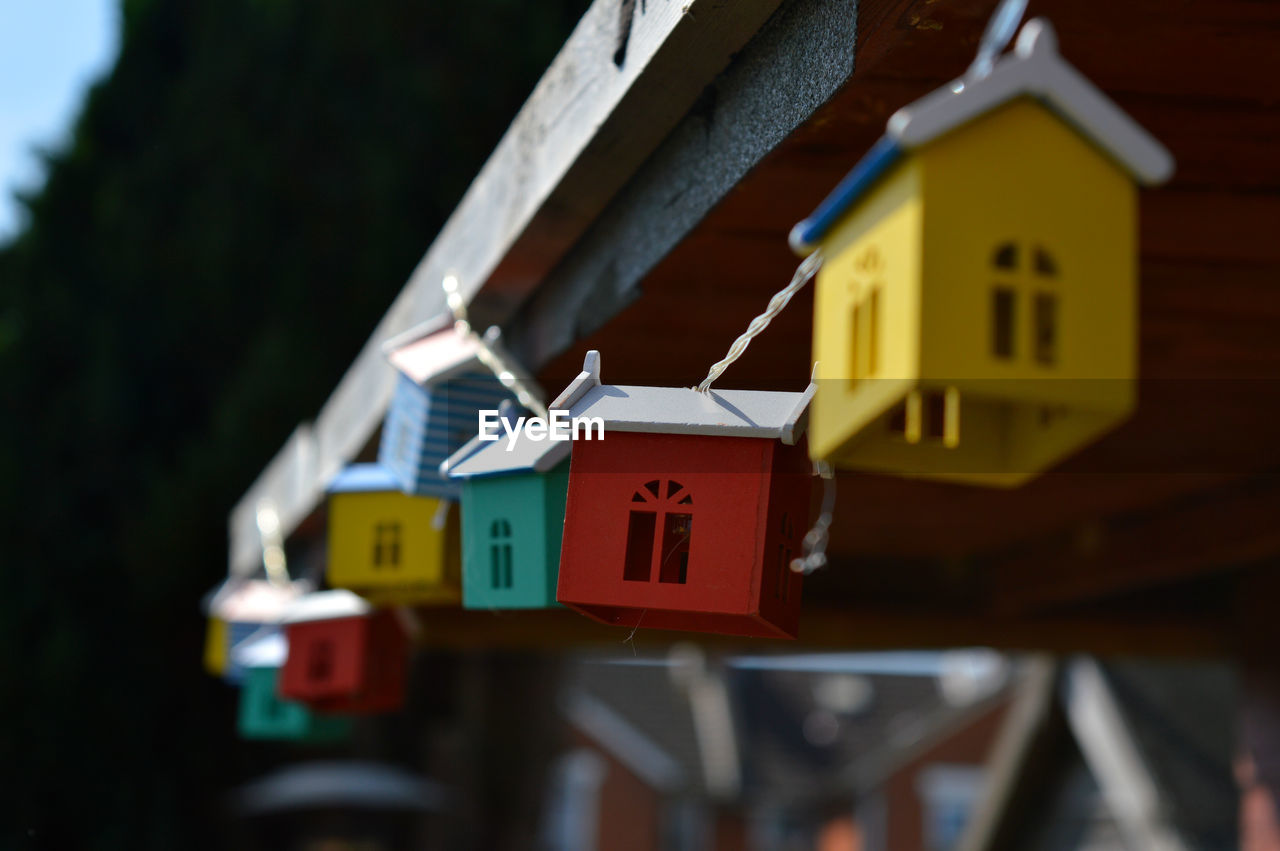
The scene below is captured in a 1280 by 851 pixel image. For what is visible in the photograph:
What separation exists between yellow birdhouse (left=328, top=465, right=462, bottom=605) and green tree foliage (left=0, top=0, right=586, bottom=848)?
13.7 feet

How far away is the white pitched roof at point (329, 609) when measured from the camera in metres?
3.09

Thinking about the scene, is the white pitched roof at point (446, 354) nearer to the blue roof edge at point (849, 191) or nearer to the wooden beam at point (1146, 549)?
the blue roof edge at point (849, 191)

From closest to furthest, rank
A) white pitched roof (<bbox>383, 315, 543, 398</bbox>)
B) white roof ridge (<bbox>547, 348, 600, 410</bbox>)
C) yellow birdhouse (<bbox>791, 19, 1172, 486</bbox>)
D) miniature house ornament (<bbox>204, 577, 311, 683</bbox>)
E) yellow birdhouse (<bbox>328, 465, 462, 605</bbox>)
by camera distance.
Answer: yellow birdhouse (<bbox>791, 19, 1172, 486</bbox>) < white roof ridge (<bbox>547, 348, 600, 410</bbox>) < white pitched roof (<bbox>383, 315, 543, 398</bbox>) < yellow birdhouse (<bbox>328, 465, 462, 605</bbox>) < miniature house ornament (<bbox>204, 577, 311, 683</bbox>)

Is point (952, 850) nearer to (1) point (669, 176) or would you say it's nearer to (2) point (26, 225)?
(2) point (26, 225)

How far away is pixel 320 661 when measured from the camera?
123 inches

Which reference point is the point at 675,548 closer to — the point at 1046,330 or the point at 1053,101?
the point at 1046,330

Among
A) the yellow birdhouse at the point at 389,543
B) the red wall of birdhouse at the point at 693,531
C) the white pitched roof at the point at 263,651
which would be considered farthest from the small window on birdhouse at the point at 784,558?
the white pitched roof at the point at 263,651

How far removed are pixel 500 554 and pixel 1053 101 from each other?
3.56ft

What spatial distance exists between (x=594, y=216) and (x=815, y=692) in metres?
19.4

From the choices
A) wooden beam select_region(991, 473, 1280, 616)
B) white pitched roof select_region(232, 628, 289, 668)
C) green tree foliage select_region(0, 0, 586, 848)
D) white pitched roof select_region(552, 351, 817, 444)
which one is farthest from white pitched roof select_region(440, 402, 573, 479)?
green tree foliage select_region(0, 0, 586, 848)

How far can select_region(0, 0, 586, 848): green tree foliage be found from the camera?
6.50m

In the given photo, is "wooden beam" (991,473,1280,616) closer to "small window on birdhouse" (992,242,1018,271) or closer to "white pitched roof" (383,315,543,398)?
Answer: "white pitched roof" (383,315,543,398)

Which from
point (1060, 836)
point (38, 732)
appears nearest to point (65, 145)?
point (38, 732)

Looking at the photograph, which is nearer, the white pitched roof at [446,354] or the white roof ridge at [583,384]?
the white roof ridge at [583,384]
